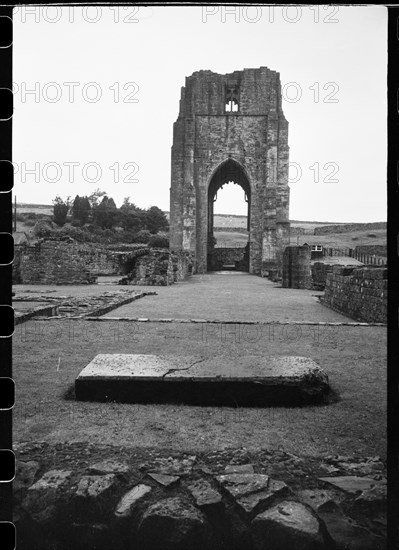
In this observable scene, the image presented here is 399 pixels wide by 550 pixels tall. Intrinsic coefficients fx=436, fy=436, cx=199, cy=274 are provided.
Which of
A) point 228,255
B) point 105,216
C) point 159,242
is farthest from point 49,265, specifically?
point 105,216

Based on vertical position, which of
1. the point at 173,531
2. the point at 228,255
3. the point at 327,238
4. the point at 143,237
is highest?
the point at 327,238

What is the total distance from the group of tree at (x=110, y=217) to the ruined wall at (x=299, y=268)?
→ 26.7m

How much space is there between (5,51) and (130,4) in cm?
36

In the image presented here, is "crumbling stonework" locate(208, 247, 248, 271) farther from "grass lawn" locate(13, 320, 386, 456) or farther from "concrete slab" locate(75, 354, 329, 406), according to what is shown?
"concrete slab" locate(75, 354, 329, 406)

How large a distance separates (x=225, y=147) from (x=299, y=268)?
14.0 metres

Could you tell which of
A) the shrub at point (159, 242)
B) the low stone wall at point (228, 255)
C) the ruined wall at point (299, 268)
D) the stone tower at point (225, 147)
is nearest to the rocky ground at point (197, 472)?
the ruined wall at point (299, 268)

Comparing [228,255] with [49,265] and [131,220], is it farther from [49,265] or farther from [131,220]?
[49,265]

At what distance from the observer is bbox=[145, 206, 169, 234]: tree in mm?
41438

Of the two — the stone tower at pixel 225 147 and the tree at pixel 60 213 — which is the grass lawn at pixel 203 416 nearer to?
the stone tower at pixel 225 147

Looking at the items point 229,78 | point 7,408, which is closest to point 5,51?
point 7,408

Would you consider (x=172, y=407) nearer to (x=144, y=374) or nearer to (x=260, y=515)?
(x=144, y=374)

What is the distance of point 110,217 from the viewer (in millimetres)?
41406

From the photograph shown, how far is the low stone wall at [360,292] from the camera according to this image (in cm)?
643

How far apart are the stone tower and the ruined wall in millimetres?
10522
